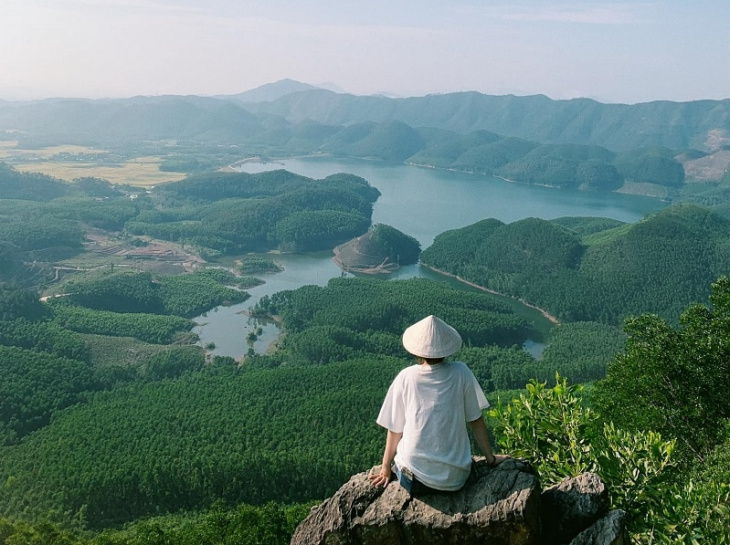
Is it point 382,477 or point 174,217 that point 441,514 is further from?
point 174,217

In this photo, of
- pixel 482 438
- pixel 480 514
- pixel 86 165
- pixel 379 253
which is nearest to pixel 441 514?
pixel 480 514

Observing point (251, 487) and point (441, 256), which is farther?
point (441, 256)

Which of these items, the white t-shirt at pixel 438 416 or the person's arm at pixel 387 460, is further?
the person's arm at pixel 387 460

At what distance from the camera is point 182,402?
85.7 feet

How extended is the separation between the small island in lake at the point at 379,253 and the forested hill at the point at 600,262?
82.2 inches

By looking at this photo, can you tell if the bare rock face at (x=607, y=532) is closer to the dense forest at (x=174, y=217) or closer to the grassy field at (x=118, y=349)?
the grassy field at (x=118, y=349)

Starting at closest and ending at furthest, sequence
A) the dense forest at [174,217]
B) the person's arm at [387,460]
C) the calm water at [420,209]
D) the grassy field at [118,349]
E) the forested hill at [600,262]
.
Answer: the person's arm at [387,460] < the grassy field at [118,349] < the calm water at [420,209] < the forested hill at [600,262] < the dense forest at [174,217]

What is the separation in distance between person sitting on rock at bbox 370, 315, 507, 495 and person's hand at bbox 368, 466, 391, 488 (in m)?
0.18

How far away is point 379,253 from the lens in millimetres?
58938

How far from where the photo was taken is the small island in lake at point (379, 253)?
58.0 m

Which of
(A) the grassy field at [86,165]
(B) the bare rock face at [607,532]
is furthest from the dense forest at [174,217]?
(B) the bare rock face at [607,532]

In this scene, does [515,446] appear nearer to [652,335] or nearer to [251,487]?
[652,335]

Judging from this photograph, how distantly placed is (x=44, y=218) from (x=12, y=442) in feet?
159

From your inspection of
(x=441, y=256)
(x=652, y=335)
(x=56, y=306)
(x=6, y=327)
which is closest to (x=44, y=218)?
(x=56, y=306)
